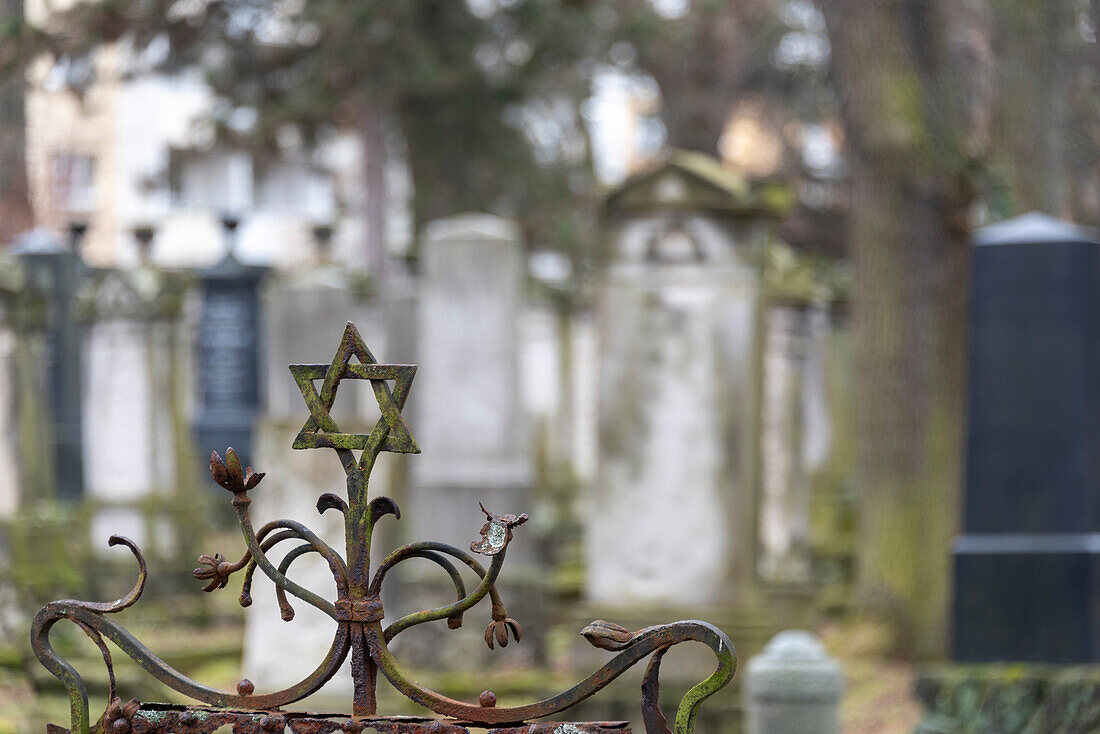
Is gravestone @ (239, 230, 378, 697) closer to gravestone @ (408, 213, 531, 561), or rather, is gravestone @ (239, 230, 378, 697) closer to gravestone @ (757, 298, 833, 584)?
gravestone @ (408, 213, 531, 561)

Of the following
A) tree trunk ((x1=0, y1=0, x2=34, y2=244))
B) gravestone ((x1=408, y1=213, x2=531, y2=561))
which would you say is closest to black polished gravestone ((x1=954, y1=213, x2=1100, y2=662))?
gravestone ((x1=408, y1=213, x2=531, y2=561))

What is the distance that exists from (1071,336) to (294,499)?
142 inches

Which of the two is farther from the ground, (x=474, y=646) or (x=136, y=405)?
(x=136, y=405)

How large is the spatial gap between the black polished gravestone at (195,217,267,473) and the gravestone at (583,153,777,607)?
9.00 meters

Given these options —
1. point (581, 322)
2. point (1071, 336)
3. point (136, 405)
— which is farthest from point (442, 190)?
point (1071, 336)

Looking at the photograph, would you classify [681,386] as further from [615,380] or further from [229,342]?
[229,342]

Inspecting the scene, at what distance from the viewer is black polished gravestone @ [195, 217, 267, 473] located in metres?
15.7

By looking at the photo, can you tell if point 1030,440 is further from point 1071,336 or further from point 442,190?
point 442,190

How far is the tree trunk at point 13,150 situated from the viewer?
13.8 meters

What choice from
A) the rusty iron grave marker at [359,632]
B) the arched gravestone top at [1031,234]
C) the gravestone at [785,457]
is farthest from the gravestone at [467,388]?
the rusty iron grave marker at [359,632]

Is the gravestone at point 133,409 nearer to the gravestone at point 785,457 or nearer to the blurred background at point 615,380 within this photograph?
the blurred background at point 615,380

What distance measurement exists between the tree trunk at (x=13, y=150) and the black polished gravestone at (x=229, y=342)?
280 cm

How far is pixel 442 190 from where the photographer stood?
1770cm

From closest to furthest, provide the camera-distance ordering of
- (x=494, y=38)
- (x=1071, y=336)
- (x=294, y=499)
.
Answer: (x=1071, y=336) → (x=294, y=499) → (x=494, y=38)
